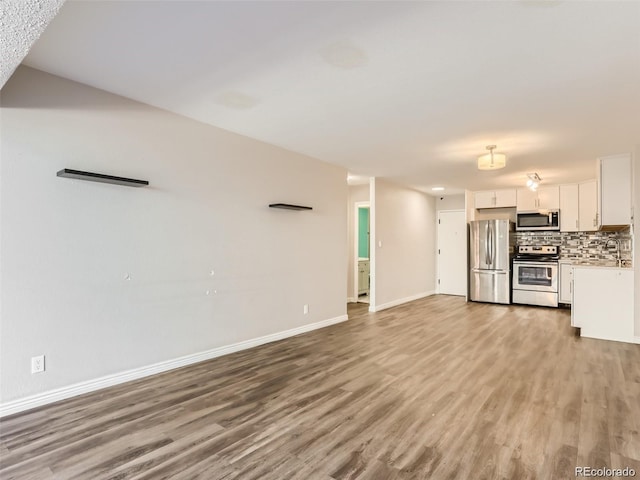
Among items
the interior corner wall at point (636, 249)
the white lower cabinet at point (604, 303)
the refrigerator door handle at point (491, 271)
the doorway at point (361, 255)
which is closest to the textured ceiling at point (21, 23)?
the interior corner wall at point (636, 249)

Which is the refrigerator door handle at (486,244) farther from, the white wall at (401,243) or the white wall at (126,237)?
the white wall at (126,237)

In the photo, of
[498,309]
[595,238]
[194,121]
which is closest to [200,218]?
[194,121]

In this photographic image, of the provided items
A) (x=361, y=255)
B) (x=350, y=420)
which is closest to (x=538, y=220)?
(x=361, y=255)

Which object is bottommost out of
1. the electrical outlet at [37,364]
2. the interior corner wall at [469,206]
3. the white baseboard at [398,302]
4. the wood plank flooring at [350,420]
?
the wood plank flooring at [350,420]

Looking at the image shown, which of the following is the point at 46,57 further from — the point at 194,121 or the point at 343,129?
the point at 343,129

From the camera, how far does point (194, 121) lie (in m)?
3.60

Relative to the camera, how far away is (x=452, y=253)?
8.47 m

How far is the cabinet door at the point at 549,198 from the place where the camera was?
698 centimetres

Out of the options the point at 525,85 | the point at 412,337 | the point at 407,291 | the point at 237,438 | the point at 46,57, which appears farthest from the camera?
the point at 407,291

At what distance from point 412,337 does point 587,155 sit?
344 centimetres

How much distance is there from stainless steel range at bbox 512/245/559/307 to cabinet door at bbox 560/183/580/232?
54 cm

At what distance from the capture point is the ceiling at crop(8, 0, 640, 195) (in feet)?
6.35

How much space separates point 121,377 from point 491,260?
6864 mm

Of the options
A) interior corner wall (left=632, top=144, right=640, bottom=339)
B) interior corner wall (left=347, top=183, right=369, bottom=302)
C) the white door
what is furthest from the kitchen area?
interior corner wall (left=347, top=183, right=369, bottom=302)
